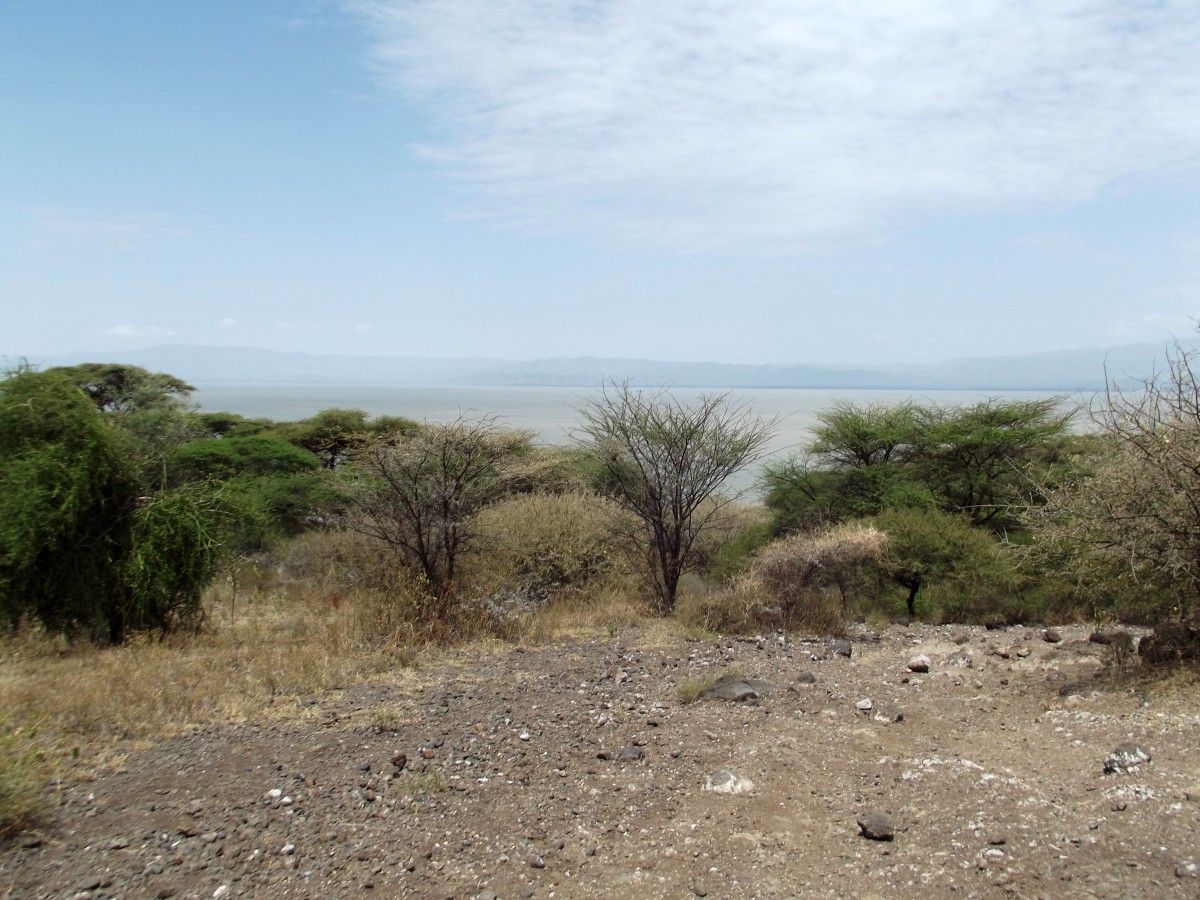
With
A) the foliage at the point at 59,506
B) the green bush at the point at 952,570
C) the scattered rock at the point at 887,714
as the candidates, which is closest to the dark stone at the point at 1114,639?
the green bush at the point at 952,570

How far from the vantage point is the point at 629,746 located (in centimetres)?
605

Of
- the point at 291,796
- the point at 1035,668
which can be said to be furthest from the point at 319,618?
the point at 1035,668

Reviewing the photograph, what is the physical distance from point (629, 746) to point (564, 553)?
28.5 feet

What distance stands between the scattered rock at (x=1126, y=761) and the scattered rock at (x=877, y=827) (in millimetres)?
1653

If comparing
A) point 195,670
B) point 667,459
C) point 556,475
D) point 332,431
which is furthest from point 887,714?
point 332,431

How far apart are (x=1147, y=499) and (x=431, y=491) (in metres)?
8.09

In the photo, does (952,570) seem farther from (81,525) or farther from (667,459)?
(81,525)

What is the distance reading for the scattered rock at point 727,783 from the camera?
530 cm

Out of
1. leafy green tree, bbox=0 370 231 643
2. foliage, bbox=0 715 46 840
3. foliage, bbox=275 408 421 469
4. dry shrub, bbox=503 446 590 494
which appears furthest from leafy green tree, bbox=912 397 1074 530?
foliage, bbox=275 408 421 469

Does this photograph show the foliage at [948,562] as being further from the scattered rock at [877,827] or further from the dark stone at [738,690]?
the scattered rock at [877,827]

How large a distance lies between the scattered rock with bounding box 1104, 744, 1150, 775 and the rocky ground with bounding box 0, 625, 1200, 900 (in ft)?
0.05

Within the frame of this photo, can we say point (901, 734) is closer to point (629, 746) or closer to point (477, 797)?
point (629, 746)

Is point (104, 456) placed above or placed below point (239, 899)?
above

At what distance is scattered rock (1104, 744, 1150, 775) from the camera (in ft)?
17.0
